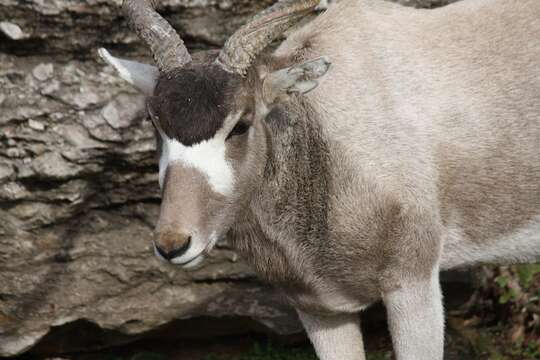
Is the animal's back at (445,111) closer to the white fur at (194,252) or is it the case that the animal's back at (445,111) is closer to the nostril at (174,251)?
the white fur at (194,252)

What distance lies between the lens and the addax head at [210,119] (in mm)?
4270

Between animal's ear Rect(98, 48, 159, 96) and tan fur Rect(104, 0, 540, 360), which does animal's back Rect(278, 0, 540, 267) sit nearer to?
tan fur Rect(104, 0, 540, 360)

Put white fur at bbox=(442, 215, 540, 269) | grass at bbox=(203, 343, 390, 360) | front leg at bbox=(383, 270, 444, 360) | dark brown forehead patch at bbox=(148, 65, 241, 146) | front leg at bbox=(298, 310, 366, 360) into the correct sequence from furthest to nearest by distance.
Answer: grass at bbox=(203, 343, 390, 360), front leg at bbox=(298, 310, 366, 360), white fur at bbox=(442, 215, 540, 269), front leg at bbox=(383, 270, 444, 360), dark brown forehead patch at bbox=(148, 65, 241, 146)

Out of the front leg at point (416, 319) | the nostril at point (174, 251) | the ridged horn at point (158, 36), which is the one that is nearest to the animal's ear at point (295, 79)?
the ridged horn at point (158, 36)

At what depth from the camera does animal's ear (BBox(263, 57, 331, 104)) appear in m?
4.54

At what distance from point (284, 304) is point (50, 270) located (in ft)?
6.56

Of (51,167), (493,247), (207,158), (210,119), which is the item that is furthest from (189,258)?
(51,167)

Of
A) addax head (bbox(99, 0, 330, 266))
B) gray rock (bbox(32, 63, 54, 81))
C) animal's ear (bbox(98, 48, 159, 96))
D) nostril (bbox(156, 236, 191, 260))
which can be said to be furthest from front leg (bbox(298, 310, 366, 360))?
gray rock (bbox(32, 63, 54, 81))

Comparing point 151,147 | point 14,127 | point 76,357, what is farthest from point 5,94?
point 76,357

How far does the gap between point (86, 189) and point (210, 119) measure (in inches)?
109

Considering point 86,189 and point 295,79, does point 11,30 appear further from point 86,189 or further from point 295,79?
point 295,79

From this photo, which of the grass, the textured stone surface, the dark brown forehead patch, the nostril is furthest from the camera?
the grass

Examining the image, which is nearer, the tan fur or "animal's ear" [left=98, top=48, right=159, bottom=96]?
the tan fur

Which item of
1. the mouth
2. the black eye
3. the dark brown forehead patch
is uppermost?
the dark brown forehead patch
